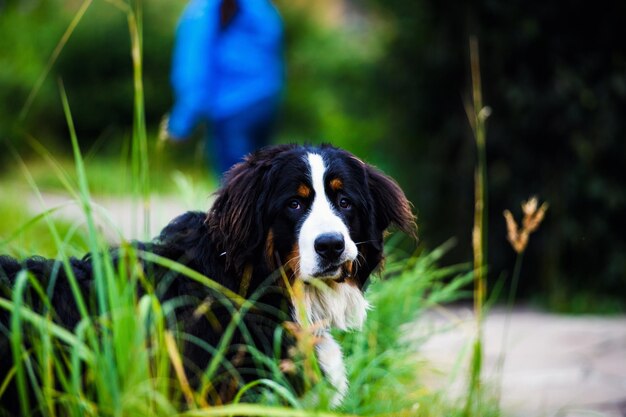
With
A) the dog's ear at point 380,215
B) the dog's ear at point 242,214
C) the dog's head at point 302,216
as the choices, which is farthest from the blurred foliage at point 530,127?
the dog's ear at point 242,214

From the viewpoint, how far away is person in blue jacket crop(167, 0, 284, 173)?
237 inches

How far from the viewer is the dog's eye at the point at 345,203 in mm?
3090

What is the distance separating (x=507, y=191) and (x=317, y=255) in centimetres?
397

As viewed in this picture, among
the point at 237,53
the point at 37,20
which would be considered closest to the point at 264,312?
the point at 237,53

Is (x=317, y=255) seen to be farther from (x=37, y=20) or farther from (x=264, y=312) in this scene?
(x=37, y=20)

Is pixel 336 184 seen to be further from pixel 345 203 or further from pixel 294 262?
pixel 294 262

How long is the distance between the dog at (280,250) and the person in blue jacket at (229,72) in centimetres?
293

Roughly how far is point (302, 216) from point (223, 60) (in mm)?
3576

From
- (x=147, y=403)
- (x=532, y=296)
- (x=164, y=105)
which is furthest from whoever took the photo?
(x=164, y=105)

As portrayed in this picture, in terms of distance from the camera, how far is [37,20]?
Answer: 41.3 feet

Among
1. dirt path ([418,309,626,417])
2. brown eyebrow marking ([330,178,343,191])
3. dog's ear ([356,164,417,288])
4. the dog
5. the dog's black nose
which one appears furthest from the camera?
dirt path ([418,309,626,417])

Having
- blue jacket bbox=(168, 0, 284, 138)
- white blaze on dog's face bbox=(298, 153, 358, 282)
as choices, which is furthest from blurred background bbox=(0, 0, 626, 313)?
white blaze on dog's face bbox=(298, 153, 358, 282)

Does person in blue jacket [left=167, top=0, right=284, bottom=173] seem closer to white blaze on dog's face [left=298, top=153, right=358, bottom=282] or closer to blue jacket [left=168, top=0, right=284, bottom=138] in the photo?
blue jacket [left=168, top=0, right=284, bottom=138]

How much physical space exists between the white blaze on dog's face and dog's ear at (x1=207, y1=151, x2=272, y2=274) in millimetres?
186
